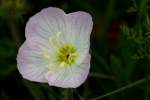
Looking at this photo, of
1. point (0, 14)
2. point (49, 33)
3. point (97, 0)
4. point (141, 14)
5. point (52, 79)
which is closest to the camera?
point (52, 79)

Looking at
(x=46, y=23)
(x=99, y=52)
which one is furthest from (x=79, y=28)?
(x=99, y=52)

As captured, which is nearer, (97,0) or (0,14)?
(0,14)

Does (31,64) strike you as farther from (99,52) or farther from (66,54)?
(99,52)

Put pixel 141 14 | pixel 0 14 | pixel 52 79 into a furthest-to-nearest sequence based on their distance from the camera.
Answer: pixel 0 14, pixel 141 14, pixel 52 79

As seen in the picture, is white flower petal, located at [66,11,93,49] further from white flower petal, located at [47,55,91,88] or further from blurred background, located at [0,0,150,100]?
Answer: blurred background, located at [0,0,150,100]

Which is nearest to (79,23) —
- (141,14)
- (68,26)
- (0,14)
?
(68,26)

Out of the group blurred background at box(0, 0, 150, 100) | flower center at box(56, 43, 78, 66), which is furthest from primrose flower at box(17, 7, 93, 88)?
blurred background at box(0, 0, 150, 100)

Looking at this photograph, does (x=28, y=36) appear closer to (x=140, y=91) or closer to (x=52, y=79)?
(x=52, y=79)
